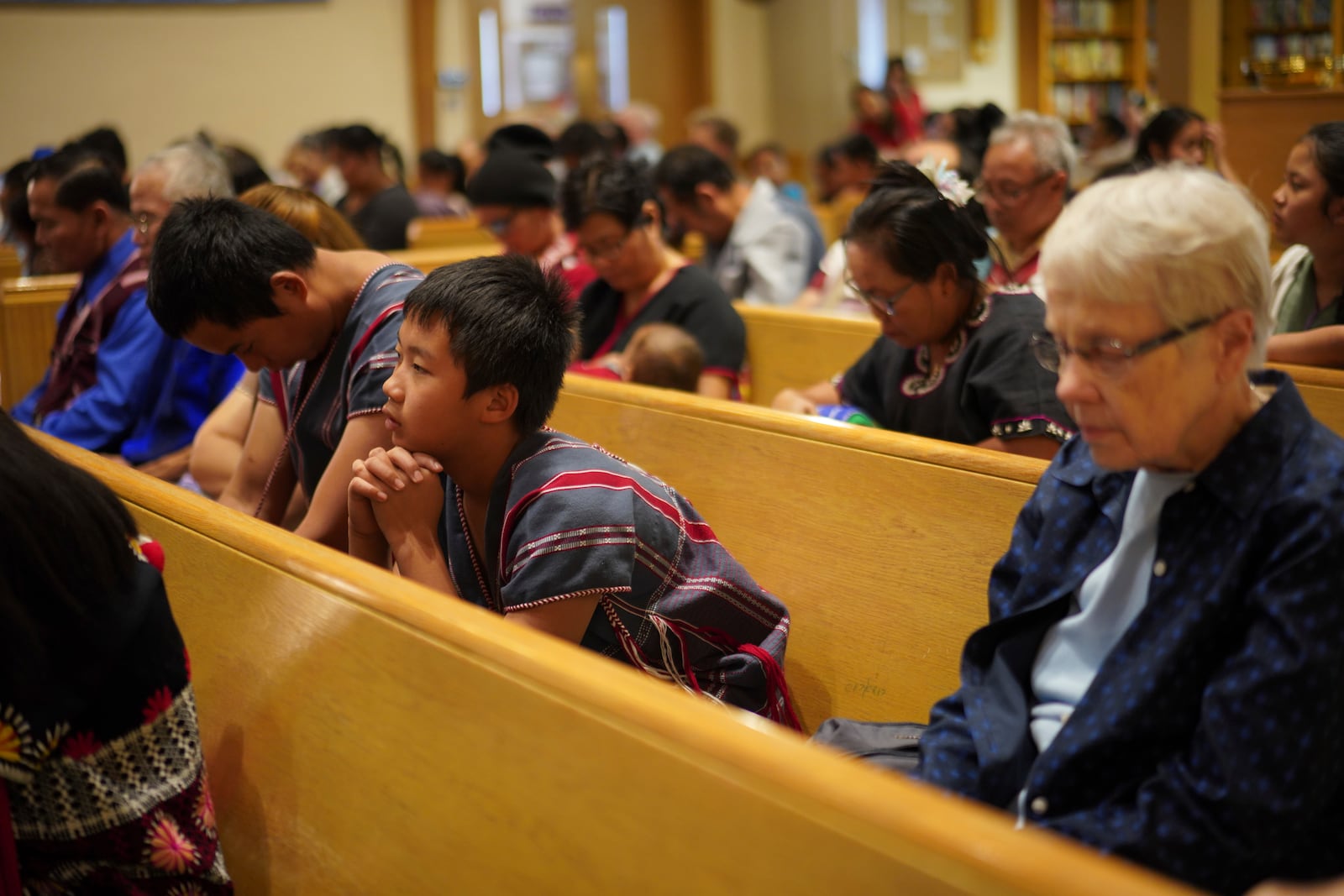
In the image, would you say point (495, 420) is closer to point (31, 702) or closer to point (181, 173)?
point (31, 702)

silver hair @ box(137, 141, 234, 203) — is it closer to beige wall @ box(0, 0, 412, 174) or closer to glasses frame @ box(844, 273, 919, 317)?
glasses frame @ box(844, 273, 919, 317)

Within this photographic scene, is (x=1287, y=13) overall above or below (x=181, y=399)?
above

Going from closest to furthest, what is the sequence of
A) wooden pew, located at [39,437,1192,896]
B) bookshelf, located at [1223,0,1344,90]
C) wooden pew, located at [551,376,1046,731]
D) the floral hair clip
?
wooden pew, located at [39,437,1192,896], wooden pew, located at [551,376,1046,731], the floral hair clip, bookshelf, located at [1223,0,1344,90]

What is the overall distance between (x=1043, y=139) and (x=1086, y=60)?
8.79m

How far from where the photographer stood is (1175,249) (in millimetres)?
1097

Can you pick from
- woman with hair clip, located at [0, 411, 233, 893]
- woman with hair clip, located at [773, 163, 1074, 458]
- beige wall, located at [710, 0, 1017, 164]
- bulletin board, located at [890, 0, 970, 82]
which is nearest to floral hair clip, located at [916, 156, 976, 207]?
woman with hair clip, located at [773, 163, 1074, 458]

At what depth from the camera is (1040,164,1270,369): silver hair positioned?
1099mm

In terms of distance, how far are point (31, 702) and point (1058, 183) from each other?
122 inches

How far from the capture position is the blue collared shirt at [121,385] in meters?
3.14

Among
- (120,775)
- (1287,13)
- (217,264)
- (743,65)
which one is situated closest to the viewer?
(120,775)

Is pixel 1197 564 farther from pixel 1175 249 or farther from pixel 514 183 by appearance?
pixel 514 183

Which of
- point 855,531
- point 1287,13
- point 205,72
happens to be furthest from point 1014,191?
point 205,72

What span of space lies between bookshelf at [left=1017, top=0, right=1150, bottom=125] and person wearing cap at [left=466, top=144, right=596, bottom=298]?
8.44 metres

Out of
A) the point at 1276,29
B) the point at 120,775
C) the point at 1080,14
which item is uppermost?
the point at 1080,14
